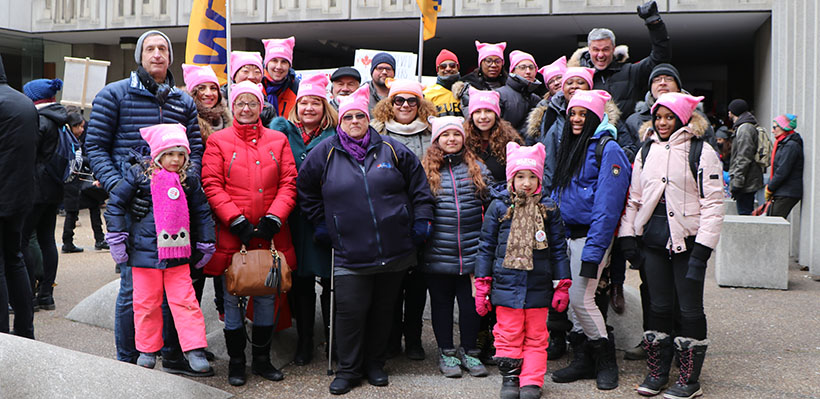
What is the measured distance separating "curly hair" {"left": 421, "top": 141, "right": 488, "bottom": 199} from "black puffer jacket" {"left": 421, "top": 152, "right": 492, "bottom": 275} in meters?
0.04

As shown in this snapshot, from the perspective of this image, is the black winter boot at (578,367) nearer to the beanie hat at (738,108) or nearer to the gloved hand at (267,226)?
the gloved hand at (267,226)

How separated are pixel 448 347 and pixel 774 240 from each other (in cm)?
552

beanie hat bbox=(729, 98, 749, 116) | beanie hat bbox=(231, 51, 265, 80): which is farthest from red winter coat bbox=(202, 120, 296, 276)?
beanie hat bbox=(729, 98, 749, 116)

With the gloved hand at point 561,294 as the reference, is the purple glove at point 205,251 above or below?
above

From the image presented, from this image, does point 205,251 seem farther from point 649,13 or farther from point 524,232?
point 649,13

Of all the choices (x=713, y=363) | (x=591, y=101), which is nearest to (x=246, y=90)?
(x=591, y=101)

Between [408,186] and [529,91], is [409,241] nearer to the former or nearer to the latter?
[408,186]

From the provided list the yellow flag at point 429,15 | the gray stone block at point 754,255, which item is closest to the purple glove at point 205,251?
the yellow flag at point 429,15

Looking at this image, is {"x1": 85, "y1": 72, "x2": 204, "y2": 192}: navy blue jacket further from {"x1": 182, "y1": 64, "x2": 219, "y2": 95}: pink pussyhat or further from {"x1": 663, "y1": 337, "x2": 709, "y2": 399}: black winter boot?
{"x1": 663, "y1": 337, "x2": 709, "y2": 399}: black winter boot

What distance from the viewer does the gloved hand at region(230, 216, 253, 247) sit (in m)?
5.30

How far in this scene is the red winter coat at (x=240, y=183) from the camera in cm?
536

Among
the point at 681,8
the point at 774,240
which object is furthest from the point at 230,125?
the point at 681,8

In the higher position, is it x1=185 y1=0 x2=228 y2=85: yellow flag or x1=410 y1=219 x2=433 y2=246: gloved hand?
x1=185 y1=0 x2=228 y2=85: yellow flag

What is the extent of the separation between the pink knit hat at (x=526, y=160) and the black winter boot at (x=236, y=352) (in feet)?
6.97
